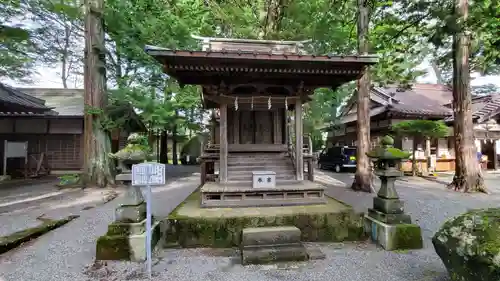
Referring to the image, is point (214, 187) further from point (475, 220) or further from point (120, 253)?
point (475, 220)

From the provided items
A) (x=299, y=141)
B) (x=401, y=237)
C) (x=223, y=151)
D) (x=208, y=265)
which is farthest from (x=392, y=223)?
(x=223, y=151)

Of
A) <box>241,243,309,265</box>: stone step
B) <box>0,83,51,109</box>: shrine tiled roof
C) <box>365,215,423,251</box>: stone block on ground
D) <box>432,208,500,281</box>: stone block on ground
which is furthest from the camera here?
<box>0,83,51,109</box>: shrine tiled roof

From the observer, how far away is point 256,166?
7652 mm

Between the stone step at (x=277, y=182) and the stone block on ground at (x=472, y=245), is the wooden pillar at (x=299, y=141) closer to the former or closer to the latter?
the stone step at (x=277, y=182)

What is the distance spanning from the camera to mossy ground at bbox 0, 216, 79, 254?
491 cm

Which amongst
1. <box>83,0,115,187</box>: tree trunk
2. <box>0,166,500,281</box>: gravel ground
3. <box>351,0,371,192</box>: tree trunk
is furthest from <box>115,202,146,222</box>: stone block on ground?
<box>351,0,371,192</box>: tree trunk

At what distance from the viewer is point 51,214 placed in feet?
24.2

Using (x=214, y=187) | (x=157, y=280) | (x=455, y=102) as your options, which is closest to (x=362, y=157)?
(x=455, y=102)

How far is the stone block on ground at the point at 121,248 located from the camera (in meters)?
4.33

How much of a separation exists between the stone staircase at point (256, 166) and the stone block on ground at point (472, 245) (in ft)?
13.5

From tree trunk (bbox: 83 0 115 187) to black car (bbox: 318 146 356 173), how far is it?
45.3 ft

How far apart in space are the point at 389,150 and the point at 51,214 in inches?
343

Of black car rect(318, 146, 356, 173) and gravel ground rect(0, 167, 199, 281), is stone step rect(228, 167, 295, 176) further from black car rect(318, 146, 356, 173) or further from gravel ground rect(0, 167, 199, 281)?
black car rect(318, 146, 356, 173)

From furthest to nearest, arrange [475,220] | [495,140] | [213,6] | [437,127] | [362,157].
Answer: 1. [495,140]
2. [437,127]
3. [362,157]
4. [213,6]
5. [475,220]
